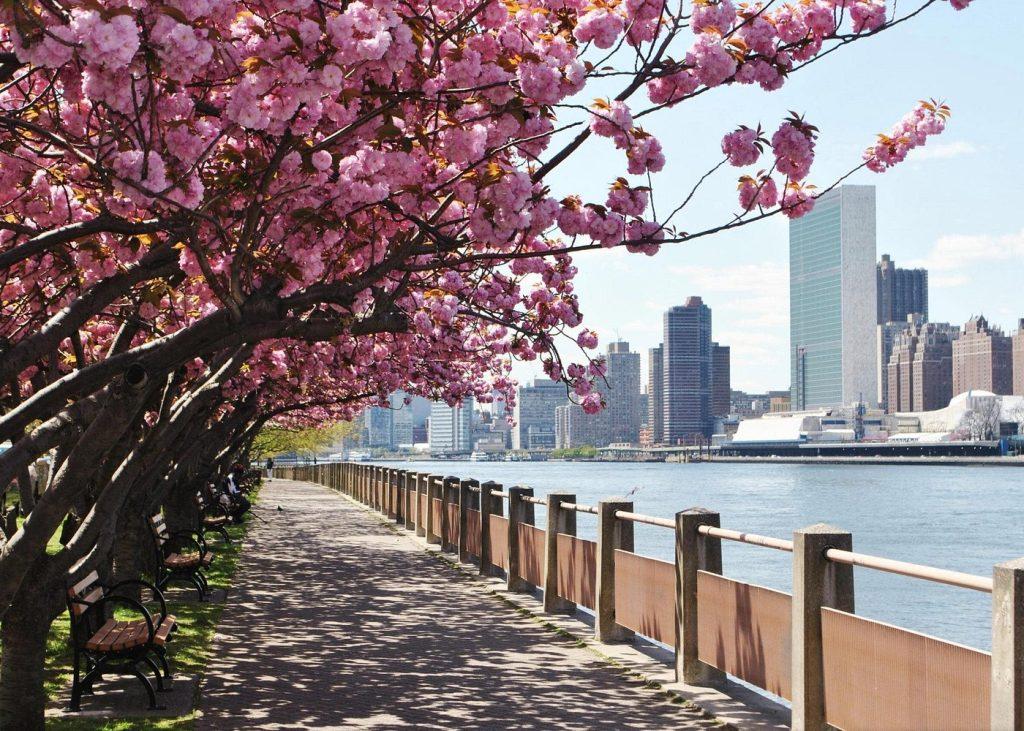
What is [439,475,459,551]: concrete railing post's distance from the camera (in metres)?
21.4


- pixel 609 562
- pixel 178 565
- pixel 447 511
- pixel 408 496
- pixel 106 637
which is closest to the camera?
pixel 106 637

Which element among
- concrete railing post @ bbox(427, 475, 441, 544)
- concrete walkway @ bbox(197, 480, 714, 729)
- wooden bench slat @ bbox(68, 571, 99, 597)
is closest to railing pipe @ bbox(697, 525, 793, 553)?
concrete walkway @ bbox(197, 480, 714, 729)

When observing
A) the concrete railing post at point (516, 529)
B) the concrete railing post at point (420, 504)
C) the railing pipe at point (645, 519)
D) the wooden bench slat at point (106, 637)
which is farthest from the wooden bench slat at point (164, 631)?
the concrete railing post at point (420, 504)

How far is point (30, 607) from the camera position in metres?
8.05

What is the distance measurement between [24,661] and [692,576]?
4.88m

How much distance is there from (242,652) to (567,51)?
674 centimetres

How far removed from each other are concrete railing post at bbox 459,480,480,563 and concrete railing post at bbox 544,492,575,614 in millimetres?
5673

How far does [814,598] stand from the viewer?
7.47 m

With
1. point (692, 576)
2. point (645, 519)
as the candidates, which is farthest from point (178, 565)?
point (692, 576)

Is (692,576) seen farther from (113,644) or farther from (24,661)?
(24,661)

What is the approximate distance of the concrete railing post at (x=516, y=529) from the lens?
16031mm

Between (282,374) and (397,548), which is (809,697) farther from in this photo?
(397,548)

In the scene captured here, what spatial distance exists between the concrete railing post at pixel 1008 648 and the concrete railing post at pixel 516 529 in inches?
409

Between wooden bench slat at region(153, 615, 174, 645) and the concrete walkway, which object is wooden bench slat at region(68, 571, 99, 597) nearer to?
wooden bench slat at region(153, 615, 174, 645)
